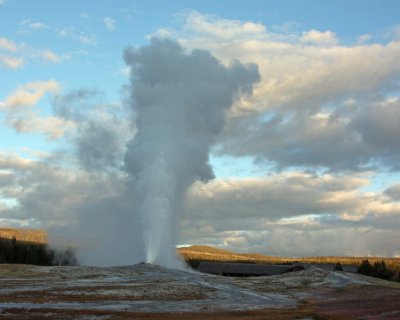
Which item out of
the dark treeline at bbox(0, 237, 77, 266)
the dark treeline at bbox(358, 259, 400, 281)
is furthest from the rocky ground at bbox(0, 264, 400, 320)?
the dark treeline at bbox(0, 237, 77, 266)

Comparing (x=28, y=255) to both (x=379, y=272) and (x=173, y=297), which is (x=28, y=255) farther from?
(x=173, y=297)

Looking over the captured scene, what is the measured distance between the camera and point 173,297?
7212 cm

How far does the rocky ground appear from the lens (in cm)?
5209

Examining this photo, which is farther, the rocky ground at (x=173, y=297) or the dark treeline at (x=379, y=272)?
the dark treeline at (x=379, y=272)

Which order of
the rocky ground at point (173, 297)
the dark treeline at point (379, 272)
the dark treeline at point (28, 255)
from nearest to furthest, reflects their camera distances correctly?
the rocky ground at point (173, 297) → the dark treeline at point (379, 272) → the dark treeline at point (28, 255)

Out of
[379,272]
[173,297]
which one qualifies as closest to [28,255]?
[379,272]

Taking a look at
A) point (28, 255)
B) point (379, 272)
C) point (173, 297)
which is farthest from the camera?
point (28, 255)

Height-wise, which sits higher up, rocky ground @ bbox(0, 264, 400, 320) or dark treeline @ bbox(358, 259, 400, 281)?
dark treeline @ bbox(358, 259, 400, 281)

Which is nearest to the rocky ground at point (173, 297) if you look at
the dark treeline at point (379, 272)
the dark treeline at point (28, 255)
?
the dark treeline at point (379, 272)

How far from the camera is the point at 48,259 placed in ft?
570

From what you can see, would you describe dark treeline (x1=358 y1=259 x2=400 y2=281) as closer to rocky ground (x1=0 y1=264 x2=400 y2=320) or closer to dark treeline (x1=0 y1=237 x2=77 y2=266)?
rocky ground (x1=0 y1=264 x2=400 y2=320)

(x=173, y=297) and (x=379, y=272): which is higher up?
(x=379, y=272)

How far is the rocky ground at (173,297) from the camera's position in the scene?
5209cm

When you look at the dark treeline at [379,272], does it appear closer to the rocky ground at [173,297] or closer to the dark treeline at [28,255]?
the rocky ground at [173,297]
